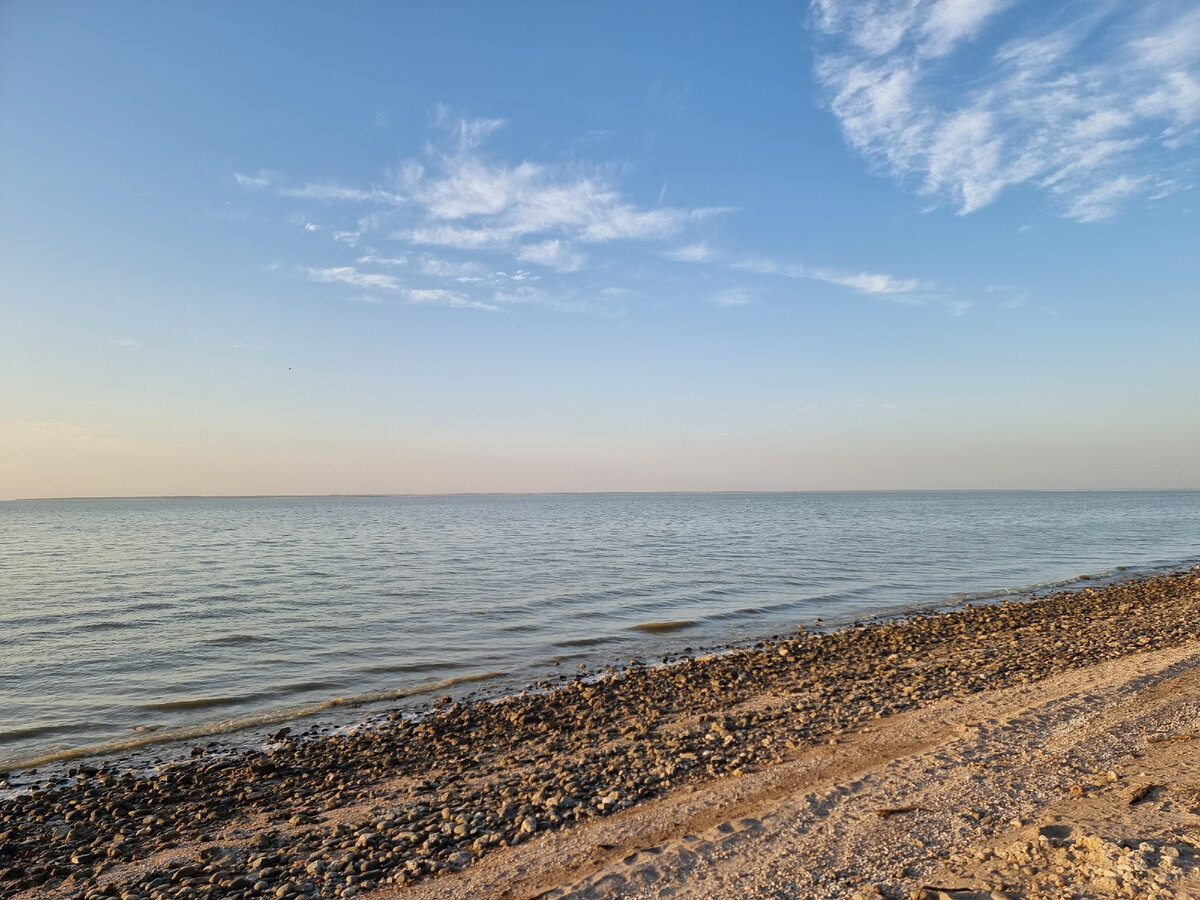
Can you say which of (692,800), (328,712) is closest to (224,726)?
(328,712)

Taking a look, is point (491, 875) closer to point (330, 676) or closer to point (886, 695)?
point (886, 695)

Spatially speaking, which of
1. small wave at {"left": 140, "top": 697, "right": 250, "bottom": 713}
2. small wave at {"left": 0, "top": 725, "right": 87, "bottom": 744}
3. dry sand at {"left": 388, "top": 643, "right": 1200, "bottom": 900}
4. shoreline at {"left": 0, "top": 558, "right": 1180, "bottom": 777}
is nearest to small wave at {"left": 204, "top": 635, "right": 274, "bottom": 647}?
small wave at {"left": 140, "top": 697, "right": 250, "bottom": 713}

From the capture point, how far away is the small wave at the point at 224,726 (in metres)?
11.7

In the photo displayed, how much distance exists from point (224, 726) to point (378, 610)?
11392 mm

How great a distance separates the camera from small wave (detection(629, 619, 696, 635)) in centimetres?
2155

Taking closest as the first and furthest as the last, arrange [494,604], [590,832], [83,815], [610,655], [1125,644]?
[590,832], [83,815], [1125,644], [610,655], [494,604]

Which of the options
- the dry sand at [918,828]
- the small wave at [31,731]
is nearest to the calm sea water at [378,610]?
the small wave at [31,731]

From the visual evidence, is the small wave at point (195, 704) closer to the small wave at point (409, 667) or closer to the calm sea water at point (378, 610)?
the calm sea water at point (378, 610)

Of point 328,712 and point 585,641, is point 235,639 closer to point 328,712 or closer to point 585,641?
point 328,712

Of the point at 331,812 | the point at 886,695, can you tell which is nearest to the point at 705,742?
the point at 886,695

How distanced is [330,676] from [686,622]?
11.6 m

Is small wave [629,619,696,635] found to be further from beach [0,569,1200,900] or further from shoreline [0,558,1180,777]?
beach [0,569,1200,900]

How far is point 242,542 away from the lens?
56.9m

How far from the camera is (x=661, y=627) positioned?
2200cm
